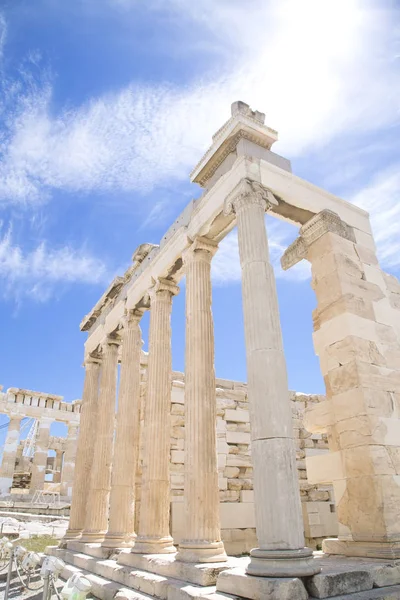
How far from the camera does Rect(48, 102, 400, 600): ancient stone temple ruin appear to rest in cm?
683

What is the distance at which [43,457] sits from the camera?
3581 centimetres

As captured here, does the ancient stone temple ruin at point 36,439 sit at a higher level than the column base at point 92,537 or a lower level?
higher

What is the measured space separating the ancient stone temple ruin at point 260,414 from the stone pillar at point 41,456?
76.2 ft

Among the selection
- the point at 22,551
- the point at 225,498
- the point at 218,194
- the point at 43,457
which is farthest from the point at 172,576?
the point at 43,457

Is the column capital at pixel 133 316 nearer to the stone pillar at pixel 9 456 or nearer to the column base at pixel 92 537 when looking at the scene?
the column base at pixel 92 537

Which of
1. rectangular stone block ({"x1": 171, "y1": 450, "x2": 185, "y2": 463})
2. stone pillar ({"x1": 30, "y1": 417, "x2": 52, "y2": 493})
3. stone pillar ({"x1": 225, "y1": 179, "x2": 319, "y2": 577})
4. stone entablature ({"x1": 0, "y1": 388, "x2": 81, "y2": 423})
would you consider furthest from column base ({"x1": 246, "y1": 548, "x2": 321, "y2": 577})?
stone entablature ({"x1": 0, "y1": 388, "x2": 81, "y2": 423})

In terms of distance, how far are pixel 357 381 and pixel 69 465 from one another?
32.7 m

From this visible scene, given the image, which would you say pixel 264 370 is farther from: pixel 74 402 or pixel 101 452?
pixel 74 402

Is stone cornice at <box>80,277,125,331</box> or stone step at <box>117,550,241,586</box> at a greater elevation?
stone cornice at <box>80,277,125,331</box>

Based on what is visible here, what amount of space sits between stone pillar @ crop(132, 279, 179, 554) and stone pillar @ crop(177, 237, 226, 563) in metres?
1.82

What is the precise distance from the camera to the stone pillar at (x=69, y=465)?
34812 mm

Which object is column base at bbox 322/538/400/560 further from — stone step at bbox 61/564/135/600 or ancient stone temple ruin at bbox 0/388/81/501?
ancient stone temple ruin at bbox 0/388/81/501

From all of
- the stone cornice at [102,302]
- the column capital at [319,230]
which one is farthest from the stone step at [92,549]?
the column capital at [319,230]

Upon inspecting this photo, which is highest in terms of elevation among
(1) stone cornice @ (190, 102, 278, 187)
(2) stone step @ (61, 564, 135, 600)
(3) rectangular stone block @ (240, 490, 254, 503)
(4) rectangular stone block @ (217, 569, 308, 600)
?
(1) stone cornice @ (190, 102, 278, 187)
